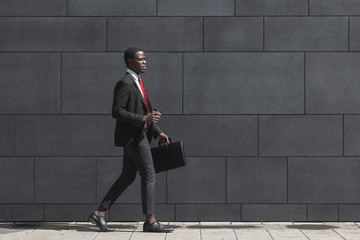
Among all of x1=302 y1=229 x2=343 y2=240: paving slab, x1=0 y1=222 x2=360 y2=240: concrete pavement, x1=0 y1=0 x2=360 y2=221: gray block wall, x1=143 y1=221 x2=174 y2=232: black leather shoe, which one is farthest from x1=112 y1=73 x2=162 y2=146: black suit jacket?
x1=302 y1=229 x2=343 y2=240: paving slab

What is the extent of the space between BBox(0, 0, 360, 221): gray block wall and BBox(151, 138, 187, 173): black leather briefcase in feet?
2.18

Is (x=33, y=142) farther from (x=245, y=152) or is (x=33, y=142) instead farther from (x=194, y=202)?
(x=245, y=152)

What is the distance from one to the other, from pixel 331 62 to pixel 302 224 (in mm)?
1907

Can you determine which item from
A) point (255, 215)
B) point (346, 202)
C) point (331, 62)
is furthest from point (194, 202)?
point (331, 62)

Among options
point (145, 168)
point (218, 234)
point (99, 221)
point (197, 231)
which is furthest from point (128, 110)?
point (218, 234)

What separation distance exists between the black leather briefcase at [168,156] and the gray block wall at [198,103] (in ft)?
2.18

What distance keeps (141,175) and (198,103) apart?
1210 mm

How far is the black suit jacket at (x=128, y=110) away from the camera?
644 centimetres

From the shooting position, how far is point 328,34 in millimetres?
7289

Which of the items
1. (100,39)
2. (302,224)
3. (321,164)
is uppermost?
(100,39)

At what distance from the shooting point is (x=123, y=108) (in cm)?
648

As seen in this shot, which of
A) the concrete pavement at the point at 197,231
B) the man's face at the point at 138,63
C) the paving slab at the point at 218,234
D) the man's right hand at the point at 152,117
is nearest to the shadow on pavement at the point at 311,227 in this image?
the concrete pavement at the point at 197,231

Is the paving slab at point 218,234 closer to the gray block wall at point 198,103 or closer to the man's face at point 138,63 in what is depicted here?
the gray block wall at point 198,103

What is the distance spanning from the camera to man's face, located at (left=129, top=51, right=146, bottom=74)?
668 cm
